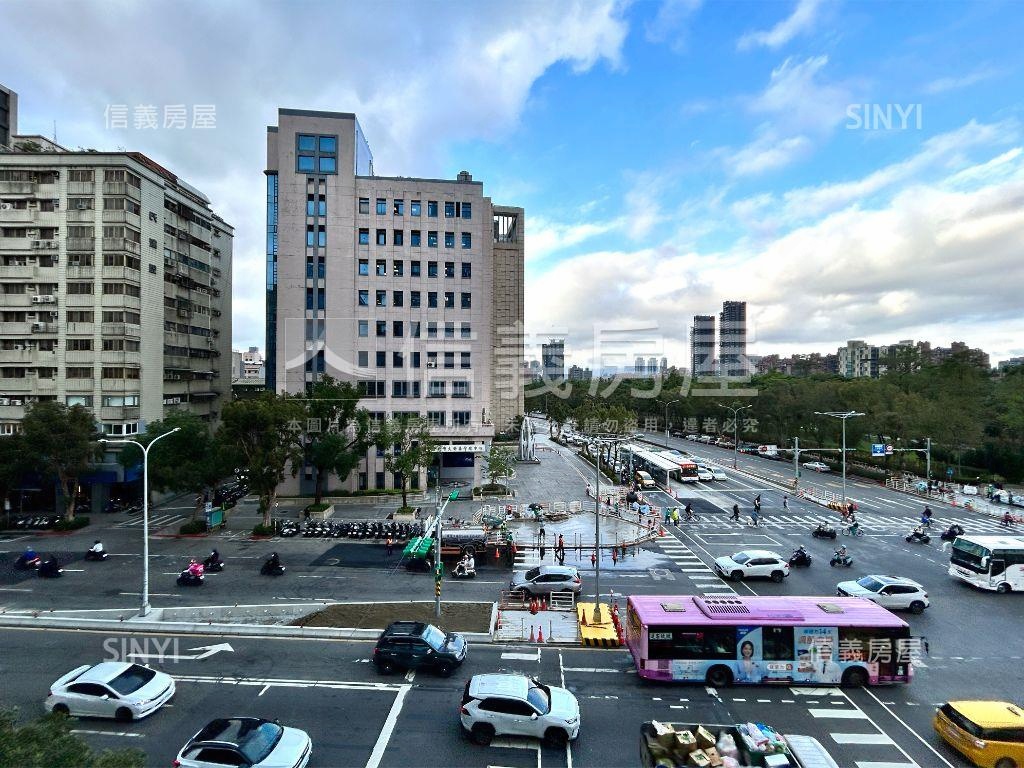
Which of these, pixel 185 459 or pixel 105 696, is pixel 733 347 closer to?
pixel 185 459

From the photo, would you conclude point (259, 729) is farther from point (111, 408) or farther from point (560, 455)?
point (560, 455)

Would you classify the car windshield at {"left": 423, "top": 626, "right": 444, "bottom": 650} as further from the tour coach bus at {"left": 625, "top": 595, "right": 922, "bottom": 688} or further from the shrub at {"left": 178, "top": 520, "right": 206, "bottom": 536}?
the shrub at {"left": 178, "top": 520, "right": 206, "bottom": 536}

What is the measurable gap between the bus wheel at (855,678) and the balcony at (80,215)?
5500cm

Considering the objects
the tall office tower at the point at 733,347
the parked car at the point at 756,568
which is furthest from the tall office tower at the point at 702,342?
the parked car at the point at 756,568

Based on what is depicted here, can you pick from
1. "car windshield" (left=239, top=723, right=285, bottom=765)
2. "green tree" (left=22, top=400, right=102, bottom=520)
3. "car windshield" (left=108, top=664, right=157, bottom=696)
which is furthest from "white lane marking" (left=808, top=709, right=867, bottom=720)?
"green tree" (left=22, top=400, right=102, bottom=520)

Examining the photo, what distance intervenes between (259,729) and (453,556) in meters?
18.4

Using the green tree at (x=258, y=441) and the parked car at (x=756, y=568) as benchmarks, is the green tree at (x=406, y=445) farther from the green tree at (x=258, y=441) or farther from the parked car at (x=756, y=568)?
the parked car at (x=756, y=568)

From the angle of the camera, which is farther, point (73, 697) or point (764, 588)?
point (764, 588)

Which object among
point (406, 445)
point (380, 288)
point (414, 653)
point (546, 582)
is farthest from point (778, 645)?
point (380, 288)

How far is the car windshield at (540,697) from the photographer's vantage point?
44.9 ft

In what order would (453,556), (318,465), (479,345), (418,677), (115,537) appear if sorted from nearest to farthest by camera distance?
(418,677) → (453,556) → (115,537) → (318,465) → (479,345)

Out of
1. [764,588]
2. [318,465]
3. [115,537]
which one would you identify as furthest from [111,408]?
[764,588]

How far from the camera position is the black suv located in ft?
56.2

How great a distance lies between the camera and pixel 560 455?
257 feet
